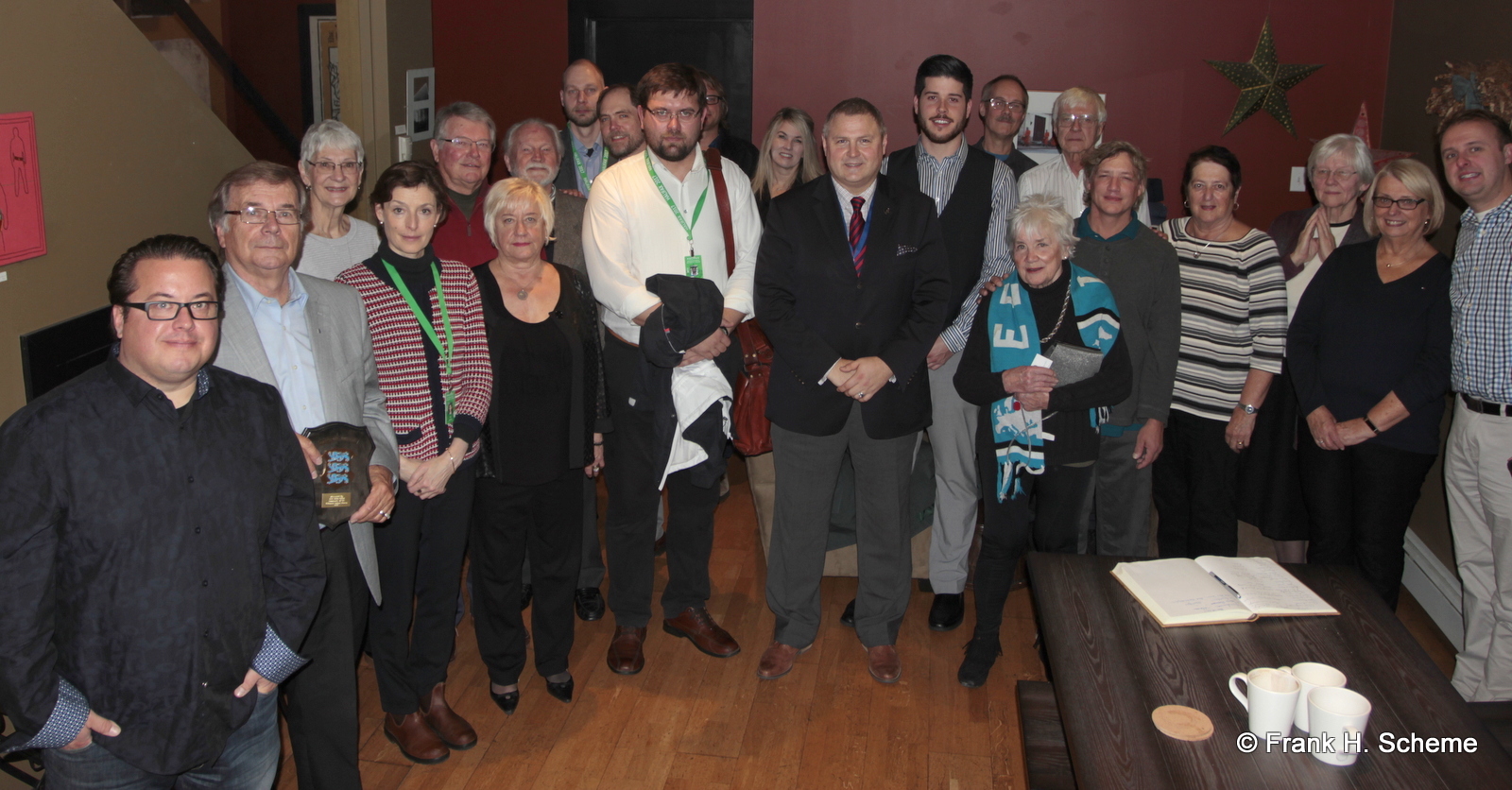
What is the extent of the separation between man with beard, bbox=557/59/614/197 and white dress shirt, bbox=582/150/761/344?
1098mm

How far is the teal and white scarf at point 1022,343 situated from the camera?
325 centimetres

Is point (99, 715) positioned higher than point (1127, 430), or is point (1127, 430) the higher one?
point (1127, 430)

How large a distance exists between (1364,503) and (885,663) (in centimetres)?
167

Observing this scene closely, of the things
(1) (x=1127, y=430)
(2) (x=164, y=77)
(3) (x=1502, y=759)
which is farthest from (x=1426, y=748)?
(2) (x=164, y=77)

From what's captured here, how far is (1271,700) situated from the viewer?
188 cm

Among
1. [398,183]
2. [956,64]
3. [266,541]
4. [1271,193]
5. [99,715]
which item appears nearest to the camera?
[99,715]

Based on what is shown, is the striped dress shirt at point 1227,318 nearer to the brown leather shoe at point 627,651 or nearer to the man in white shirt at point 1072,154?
the man in white shirt at point 1072,154

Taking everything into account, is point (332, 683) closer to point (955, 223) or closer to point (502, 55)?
point (955, 223)

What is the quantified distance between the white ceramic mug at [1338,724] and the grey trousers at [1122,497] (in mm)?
1654

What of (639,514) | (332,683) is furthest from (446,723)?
(639,514)

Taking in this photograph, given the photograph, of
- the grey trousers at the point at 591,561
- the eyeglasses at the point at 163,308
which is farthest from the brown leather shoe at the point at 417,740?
the eyeglasses at the point at 163,308

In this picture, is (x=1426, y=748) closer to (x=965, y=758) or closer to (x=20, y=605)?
(x=965, y=758)

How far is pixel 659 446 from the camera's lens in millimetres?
3455

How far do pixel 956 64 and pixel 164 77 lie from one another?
104 inches
